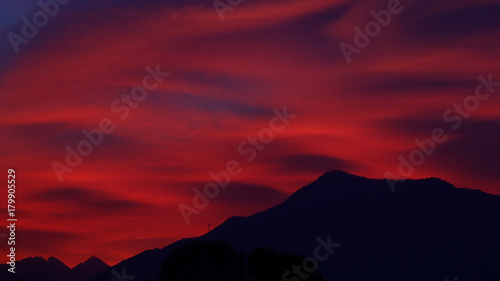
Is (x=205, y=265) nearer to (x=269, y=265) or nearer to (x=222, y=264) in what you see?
(x=222, y=264)

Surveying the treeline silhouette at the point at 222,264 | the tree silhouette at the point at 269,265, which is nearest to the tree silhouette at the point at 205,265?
the treeline silhouette at the point at 222,264

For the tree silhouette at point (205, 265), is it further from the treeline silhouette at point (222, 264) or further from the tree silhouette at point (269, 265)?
the tree silhouette at point (269, 265)

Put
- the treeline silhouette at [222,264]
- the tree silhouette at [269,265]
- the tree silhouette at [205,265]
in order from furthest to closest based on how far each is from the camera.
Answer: the tree silhouette at [205,265] → the treeline silhouette at [222,264] → the tree silhouette at [269,265]

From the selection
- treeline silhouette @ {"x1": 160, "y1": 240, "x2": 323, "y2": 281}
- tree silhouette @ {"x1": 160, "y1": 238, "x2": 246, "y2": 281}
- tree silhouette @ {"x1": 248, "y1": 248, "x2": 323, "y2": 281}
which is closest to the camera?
tree silhouette @ {"x1": 248, "y1": 248, "x2": 323, "y2": 281}

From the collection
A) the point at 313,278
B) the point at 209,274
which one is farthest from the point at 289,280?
the point at 209,274

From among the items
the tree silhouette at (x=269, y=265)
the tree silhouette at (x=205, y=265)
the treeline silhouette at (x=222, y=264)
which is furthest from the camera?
the tree silhouette at (x=205, y=265)

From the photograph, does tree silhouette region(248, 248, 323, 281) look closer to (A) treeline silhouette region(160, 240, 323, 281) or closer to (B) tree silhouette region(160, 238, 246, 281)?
(A) treeline silhouette region(160, 240, 323, 281)

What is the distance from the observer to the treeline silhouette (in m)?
101

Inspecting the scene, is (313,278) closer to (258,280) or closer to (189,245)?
(258,280)

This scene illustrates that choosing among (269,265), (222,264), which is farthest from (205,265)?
(269,265)

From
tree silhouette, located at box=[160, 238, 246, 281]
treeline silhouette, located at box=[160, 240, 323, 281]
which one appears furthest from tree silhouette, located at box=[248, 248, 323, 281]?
tree silhouette, located at box=[160, 238, 246, 281]

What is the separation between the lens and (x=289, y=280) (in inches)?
3861

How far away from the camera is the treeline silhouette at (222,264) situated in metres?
101

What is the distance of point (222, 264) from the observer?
341 feet
